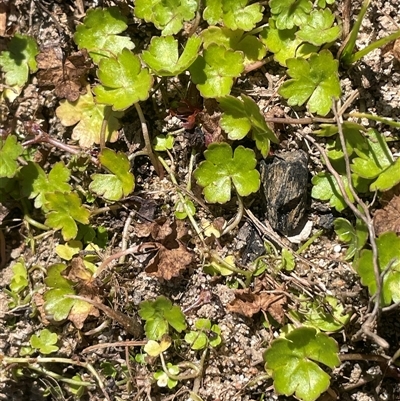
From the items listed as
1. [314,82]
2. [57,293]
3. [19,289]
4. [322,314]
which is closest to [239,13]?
[314,82]

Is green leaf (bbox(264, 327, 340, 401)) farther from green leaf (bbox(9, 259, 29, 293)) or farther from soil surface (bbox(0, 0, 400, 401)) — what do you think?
green leaf (bbox(9, 259, 29, 293))

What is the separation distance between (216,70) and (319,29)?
381 mm

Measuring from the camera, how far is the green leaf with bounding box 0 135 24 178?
7.20 ft

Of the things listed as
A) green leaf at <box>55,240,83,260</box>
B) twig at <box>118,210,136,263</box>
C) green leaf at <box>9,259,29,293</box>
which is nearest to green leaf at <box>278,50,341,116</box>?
twig at <box>118,210,136,263</box>

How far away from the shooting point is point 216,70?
84.4 inches

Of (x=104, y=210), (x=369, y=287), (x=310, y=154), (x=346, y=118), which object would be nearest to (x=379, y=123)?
(x=346, y=118)

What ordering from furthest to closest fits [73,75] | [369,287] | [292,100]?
[73,75]
[292,100]
[369,287]

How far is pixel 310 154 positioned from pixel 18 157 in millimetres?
1081

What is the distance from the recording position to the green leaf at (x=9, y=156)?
2.19 m

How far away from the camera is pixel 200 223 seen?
86.7 inches

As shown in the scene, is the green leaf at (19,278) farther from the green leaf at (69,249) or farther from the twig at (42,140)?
the twig at (42,140)

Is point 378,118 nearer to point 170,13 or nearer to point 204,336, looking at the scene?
point 170,13

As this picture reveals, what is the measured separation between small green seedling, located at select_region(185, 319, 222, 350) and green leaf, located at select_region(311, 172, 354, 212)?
1.92ft

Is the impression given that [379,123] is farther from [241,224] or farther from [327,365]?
[327,365]
